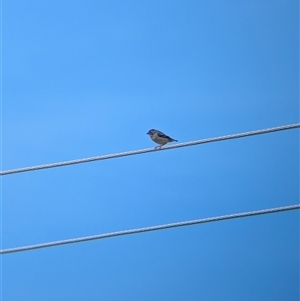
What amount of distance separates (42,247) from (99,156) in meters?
0.86

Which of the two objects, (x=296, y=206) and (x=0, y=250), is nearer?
(x=296, y=206)

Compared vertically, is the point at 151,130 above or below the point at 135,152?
above

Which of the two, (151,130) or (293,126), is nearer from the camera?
(293,126)

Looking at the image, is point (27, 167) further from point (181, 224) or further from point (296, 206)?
point (296, 206)

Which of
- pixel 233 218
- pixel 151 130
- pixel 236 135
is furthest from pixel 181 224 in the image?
pixel 151 130

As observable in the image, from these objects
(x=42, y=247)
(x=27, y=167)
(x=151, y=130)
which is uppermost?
(x=151, y=130)

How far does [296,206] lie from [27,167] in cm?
212

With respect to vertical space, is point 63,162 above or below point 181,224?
above

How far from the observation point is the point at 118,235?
6863 mm

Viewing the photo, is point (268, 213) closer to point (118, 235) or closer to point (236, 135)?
point (236, 135)

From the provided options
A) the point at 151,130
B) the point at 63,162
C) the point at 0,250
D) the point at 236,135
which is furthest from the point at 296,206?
the point at 151,130

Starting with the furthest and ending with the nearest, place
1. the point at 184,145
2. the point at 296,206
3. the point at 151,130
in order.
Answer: the point at 151,130 < the point at 184,145 < the point at 296,206

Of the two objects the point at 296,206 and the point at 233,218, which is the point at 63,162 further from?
the point at 296,206

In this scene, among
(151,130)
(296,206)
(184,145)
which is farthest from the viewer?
(151,130)
